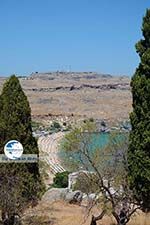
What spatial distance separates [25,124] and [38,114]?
13833cm

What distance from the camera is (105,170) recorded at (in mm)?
17078

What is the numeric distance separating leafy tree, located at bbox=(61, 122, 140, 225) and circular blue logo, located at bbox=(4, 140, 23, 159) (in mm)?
1581

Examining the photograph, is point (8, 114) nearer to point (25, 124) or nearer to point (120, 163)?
point (25, 124)

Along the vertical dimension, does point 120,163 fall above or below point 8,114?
below

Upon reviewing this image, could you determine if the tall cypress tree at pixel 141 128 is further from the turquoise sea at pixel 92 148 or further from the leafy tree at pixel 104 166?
the turquoise sea at pixel 92 148

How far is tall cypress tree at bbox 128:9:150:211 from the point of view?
14.3 m

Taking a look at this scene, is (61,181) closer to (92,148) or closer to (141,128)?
(92,148)

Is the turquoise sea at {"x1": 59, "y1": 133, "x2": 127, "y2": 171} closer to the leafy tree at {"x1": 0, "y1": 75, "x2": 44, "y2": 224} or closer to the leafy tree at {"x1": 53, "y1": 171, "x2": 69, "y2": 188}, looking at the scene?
the leafy tree at {"x1": 0, "y1": 75, "x2": 44, "y2": 224}

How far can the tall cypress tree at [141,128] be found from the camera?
47.0 feet

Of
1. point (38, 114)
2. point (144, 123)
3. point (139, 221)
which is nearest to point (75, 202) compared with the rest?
point (139, 221)

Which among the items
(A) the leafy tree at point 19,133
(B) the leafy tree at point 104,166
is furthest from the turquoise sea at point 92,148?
(A) the leafy tree at point 19,133

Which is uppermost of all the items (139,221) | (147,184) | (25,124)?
(25,124)

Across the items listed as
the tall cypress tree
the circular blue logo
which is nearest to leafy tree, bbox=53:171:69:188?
the circular blue logo

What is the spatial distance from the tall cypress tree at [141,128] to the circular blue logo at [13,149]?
13.1 ft
